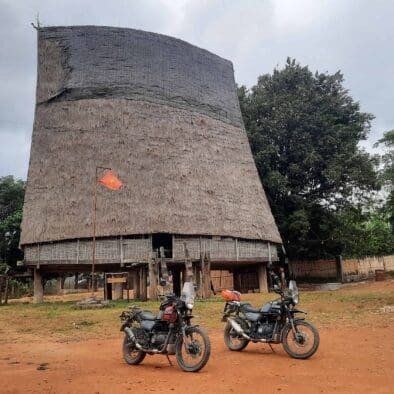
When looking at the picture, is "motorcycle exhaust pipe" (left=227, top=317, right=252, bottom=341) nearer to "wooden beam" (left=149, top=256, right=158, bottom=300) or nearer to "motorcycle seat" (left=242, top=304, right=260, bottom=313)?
"motorcycle seat" (left=242, top=304, right=260, bottom=313)

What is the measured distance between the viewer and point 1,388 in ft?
16.6

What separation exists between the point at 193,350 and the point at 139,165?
13.5 metres

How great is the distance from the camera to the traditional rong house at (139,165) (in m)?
17.4

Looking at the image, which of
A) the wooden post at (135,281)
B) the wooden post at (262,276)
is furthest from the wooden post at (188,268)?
the wooden post at (262,276)

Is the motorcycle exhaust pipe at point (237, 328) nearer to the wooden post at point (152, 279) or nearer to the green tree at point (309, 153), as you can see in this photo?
the wooden post at point (152, 279)

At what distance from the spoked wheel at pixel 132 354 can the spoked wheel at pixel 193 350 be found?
0.71m

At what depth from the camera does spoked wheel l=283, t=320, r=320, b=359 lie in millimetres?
6340

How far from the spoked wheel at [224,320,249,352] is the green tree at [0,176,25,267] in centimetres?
2349

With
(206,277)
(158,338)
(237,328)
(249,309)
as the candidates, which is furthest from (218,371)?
(206,277)

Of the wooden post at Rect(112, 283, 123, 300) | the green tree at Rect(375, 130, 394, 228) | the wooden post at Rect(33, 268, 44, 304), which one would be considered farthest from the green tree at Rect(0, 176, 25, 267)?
the green tree at Rect(375, 130, 394, 228)

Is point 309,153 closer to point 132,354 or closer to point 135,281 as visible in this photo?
point 135,281

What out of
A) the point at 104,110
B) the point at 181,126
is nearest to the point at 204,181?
the point at 181,126

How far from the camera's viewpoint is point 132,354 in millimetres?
6512

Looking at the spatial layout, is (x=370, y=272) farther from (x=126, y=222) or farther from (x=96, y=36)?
(x=96, y=36)
